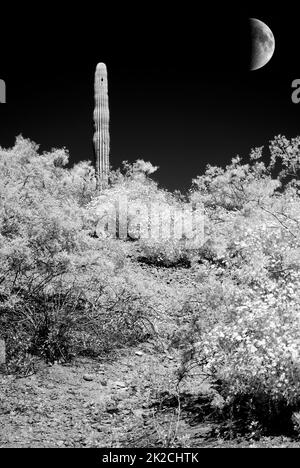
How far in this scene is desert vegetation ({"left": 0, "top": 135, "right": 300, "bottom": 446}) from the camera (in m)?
5.50

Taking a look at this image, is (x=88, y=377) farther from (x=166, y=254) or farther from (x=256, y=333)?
(x=166, y=254)

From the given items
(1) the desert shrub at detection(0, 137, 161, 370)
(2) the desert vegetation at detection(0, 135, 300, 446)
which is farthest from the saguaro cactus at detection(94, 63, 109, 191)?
(1) the desert shrub at detection(0, 137, 161, 370)

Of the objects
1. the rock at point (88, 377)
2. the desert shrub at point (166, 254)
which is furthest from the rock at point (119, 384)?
the desert shrub at point (166, 254)

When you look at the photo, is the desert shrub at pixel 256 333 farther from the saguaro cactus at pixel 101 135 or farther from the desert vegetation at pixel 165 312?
the saguaro cactus at pixel 101 135

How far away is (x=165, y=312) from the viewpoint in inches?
406

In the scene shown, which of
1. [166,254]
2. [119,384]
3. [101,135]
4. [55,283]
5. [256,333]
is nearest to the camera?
[256,333]

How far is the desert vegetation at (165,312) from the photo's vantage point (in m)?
5.50

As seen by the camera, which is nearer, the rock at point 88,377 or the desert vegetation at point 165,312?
the desert vegetation at point 165,312

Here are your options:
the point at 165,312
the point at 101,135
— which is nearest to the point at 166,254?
the point at 165,312

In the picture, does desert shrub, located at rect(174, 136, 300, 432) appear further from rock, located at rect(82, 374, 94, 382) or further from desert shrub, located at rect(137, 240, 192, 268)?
desert shrub, located at rect(137, 240, 192, 268)

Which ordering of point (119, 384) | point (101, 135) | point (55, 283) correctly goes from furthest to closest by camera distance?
1. point (101, 135)
2. point (55, 283)
3. point (119, 384)

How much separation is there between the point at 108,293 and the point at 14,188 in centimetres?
240
